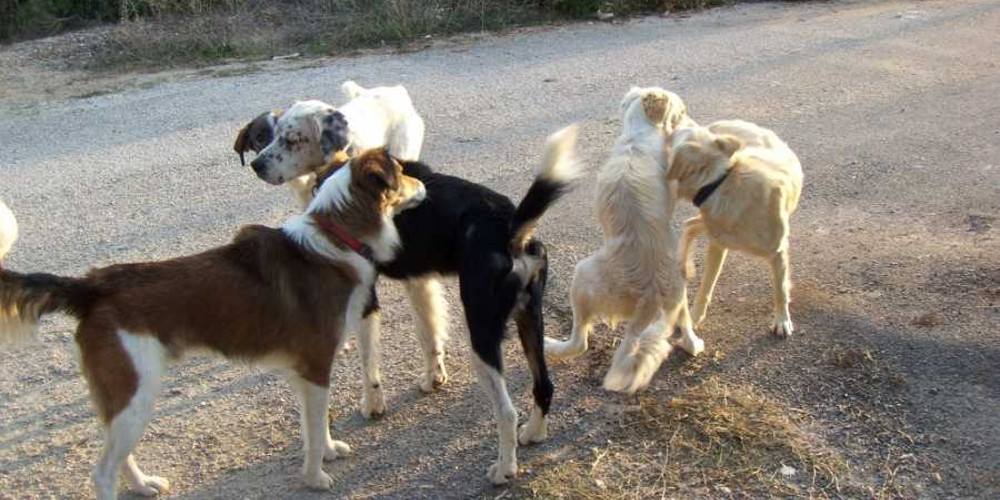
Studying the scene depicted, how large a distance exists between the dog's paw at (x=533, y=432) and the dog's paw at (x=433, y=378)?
2.00 ft

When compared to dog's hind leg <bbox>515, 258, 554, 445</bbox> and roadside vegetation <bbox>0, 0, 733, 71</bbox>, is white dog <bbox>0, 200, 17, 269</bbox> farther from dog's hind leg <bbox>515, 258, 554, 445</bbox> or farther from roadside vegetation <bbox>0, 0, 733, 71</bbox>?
roadside vegetation <bbox>0, 0, 733, 71</bbox>

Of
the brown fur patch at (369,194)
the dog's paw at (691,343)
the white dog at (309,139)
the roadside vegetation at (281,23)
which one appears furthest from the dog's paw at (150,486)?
the roadside vegetation at (281,23)

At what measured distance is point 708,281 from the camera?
502 centimetres

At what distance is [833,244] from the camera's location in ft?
19.1

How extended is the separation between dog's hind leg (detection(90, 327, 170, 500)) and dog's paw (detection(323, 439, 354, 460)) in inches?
34.3

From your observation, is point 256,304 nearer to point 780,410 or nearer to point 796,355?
point 780,410

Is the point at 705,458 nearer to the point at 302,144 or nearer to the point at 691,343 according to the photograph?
the point at 691,343

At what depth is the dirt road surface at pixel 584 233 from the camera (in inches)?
162

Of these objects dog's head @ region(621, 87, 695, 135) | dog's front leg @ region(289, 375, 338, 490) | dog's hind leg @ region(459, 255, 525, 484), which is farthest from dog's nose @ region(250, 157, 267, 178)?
dog's head @ region(621, 87, 695, 135)

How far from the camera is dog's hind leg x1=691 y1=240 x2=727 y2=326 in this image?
196 inches

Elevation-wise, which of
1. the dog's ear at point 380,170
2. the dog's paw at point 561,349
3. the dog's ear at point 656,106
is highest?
the dog's ear at point 380,170

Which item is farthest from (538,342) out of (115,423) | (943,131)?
(943,131)

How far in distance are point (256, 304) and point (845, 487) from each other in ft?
8.04

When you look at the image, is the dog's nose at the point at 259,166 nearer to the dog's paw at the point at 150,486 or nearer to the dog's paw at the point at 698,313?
the dog's paw at the point at 150,486
